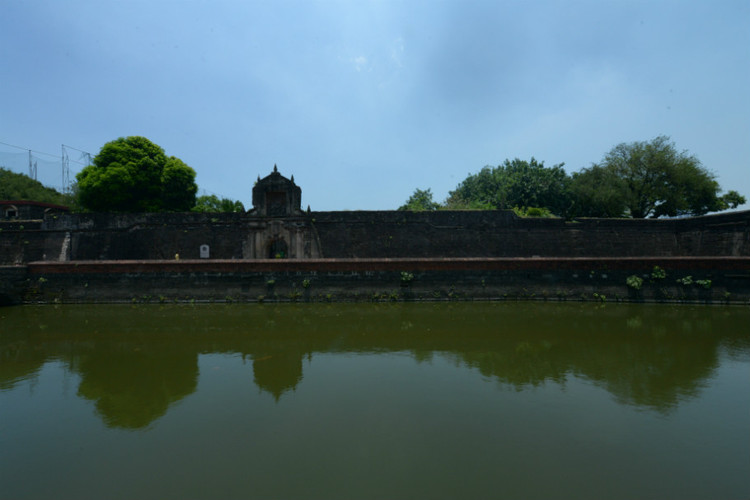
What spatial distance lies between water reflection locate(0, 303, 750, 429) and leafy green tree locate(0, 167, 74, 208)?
34.1 meters

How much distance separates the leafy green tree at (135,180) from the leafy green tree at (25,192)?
21.2 metres

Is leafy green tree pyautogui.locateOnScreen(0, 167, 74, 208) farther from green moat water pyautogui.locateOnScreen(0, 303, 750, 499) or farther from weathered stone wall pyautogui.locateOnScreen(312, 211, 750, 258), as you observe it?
green moat water pyautogui.locateOnScreen(0, 303, 750, 499)

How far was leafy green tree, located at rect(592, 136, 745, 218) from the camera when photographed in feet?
77.4

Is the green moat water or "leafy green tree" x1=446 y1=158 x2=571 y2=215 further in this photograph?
"leafy green tree" x1=446 y1=158 x2=571 y2=215

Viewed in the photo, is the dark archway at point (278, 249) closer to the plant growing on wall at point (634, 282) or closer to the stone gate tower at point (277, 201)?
the stone gate tower at point (277, 201)

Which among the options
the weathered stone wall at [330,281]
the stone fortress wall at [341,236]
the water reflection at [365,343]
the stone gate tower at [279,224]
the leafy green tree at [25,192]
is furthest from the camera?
the leafy green tree at [25,192]

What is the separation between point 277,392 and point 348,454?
1779 millimetres

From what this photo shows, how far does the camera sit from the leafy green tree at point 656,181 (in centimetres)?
2359

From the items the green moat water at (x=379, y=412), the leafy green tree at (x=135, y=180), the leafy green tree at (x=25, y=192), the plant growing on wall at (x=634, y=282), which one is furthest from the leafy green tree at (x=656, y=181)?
the leafy green tree at (x=25, y=192)

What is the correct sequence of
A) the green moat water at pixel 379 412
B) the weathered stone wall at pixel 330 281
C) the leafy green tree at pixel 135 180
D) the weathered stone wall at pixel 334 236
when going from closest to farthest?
the green moat water at pixel 379 412 < the weathered stone wall at pixel 330 281 < the weathered stone wall at pixel 334 236 < the leafy green tree at pixel 135 180

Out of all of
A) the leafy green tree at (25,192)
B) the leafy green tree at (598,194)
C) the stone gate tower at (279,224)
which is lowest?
the stone gate tower at (279,224)

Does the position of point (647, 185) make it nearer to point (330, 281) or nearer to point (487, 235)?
point (487, 235)

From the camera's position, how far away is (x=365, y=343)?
711 centimetres

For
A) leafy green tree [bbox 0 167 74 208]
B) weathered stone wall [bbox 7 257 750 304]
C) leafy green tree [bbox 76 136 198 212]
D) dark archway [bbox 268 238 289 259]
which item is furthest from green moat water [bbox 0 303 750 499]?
leafy green tree [bbox 0 167 74 208]
